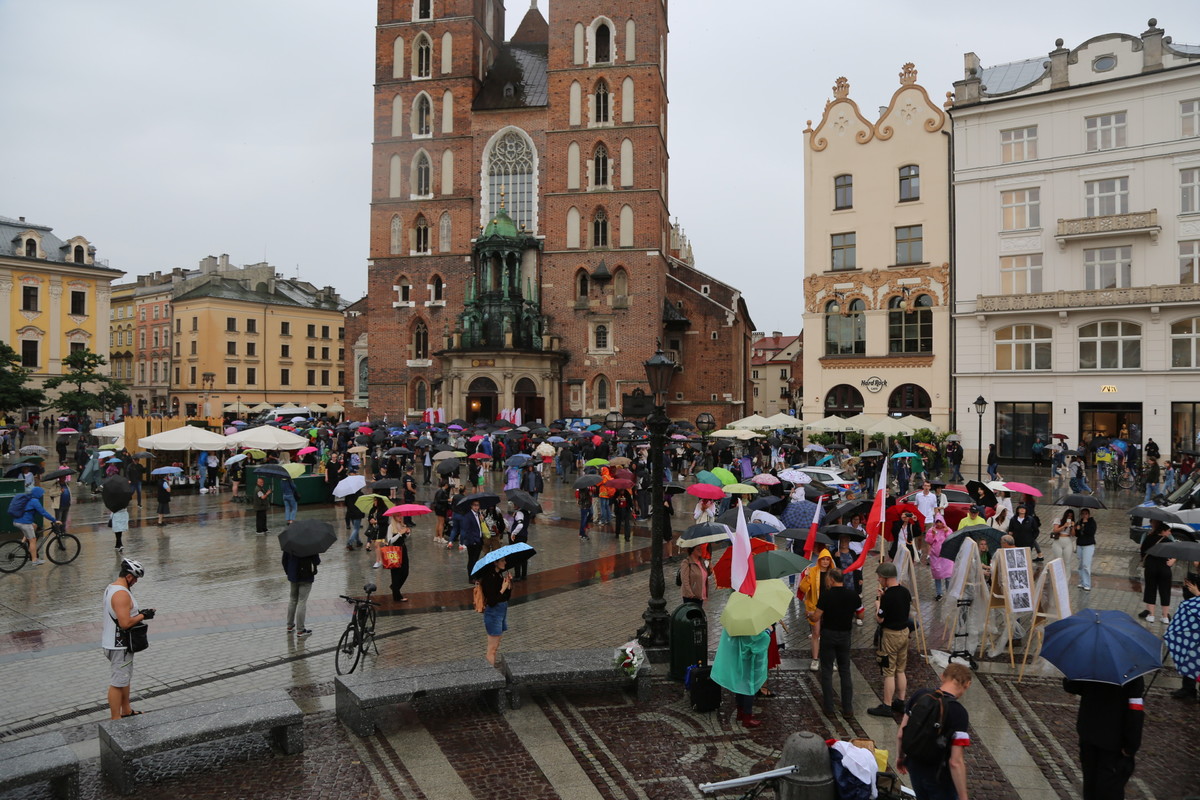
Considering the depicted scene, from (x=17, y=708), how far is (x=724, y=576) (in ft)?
25.6

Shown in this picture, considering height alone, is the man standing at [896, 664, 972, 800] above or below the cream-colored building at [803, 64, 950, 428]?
below

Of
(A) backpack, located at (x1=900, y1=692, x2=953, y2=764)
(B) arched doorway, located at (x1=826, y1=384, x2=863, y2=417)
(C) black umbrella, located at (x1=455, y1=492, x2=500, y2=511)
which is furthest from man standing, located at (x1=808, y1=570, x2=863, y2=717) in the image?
(B) arched doorway, located at (x1=826, y1=384, x2=863, y2=417)

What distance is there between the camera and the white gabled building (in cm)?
3122

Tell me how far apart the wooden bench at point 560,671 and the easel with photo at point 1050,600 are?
484 centimetres

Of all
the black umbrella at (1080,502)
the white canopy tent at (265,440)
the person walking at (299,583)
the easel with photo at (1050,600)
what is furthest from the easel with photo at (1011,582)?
the white canopy tent at (265,440)

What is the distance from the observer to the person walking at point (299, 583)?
10.9 m

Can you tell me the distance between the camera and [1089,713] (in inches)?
236

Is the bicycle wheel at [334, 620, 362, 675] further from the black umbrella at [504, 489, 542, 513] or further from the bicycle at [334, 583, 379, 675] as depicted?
the black umbrella at [504, 489, 542, 513]

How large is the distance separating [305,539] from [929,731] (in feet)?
26.2

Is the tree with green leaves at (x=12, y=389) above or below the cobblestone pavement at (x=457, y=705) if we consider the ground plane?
above

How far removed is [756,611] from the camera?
7594mm

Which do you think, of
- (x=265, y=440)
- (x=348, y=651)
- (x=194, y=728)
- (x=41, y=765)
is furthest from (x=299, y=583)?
(x=265, y=440)

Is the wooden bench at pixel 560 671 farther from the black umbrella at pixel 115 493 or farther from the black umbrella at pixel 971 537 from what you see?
the black umbrella at pixel 115 493

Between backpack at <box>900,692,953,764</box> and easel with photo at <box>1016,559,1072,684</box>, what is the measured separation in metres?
5.08
